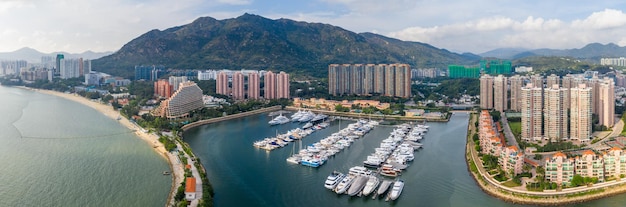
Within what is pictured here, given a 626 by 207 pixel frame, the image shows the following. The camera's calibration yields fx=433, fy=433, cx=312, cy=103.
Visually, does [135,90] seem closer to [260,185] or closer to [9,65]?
[260,185]

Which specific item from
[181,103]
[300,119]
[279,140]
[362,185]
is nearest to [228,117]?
[181,103]

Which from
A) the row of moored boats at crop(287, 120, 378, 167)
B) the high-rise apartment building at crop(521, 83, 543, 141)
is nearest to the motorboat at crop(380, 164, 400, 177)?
the row of moored boats at crop(287, 120, 378, 167)

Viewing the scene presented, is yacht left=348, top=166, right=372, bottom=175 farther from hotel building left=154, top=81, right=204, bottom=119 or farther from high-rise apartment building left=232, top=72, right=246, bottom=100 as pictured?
high-rise apartment building left=232, top=72, right=246, bottom=100

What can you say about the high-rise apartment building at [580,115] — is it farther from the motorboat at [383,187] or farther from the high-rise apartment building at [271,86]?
the high-rise apartment building at [271,86]

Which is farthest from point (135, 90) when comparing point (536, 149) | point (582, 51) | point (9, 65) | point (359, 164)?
point (582, 51)

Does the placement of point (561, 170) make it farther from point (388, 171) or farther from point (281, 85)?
point (281, 85)

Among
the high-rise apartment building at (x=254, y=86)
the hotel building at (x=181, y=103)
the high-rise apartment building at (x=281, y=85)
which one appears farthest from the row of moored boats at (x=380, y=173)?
the high-rise apartment building at (x=254, y=86)
